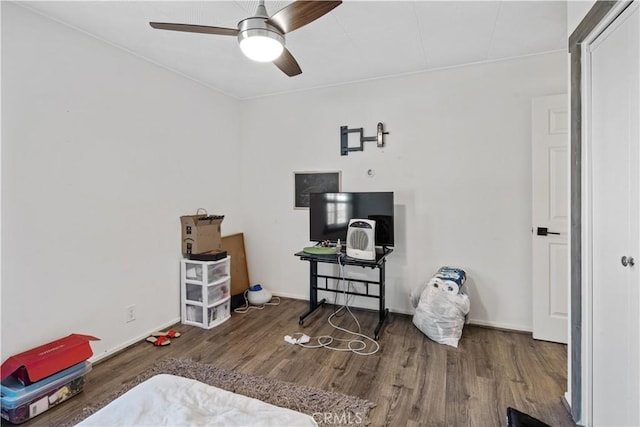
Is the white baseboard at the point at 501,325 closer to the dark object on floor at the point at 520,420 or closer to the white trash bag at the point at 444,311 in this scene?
the white trash bag at the point at 444,311

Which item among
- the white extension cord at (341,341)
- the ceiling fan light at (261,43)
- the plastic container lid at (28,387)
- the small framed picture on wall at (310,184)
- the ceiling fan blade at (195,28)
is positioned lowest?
the white extension cord at (341,341)

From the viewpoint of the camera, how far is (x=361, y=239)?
9.77ft

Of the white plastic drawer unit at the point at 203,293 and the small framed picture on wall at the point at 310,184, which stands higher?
the small framed picture on wall at the point at 310,184

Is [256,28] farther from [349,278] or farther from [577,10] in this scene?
[349,278]

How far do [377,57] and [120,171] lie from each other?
247 centimetres

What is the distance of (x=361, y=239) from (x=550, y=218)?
1.64 metres

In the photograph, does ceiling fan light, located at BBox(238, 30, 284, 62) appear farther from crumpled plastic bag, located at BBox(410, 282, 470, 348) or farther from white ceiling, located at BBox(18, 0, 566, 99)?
crumpled plastic bag, located at BBox(410, 282, 470, 348)

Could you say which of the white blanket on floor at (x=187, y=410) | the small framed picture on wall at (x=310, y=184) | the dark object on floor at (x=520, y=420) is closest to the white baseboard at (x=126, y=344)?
A: the white blanket on floor at (x=187, y=410)

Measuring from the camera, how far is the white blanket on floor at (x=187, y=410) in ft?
3.39

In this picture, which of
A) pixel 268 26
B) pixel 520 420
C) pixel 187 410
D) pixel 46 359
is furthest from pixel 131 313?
pixel 520 420

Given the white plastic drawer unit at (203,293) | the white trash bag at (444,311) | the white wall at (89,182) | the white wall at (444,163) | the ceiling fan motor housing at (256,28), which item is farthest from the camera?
the white plastic drawer unit at (203,293)

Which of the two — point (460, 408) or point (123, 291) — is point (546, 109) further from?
point (123, 291)

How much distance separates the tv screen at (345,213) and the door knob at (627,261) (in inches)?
70.5

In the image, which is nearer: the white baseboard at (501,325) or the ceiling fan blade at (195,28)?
the ceiling fan blade at (195,28)
